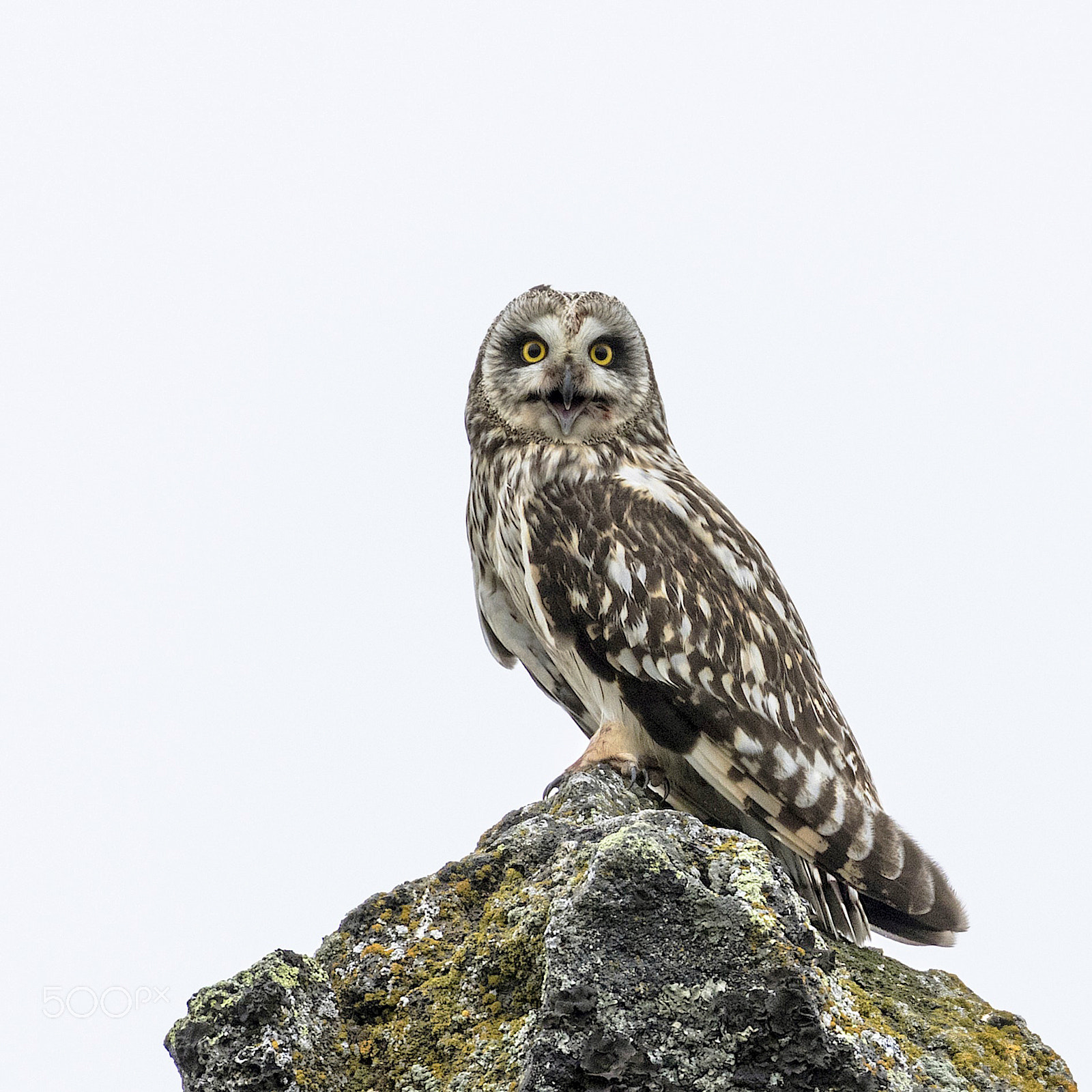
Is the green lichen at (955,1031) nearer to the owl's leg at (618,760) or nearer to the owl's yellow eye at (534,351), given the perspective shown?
the owl's leg at (618,760)

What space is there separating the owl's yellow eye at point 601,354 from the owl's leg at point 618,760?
69.5 inches

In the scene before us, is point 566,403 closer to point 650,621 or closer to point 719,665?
point 650,621

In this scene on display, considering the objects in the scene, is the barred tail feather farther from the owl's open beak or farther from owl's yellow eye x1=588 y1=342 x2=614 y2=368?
owl's yellow eye x1=588 y1=342 x2=614 y2=368

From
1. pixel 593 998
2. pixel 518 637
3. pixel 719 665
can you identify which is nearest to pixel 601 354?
pixel 518 637

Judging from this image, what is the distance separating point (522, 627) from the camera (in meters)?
5.50

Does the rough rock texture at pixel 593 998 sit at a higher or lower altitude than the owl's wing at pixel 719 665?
lower

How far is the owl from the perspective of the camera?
4.55 meters

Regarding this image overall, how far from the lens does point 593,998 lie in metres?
2.59

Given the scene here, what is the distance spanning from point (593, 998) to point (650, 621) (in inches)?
92.3

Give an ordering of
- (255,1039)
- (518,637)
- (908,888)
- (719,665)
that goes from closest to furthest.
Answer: (255,1039), (908,888), (719,665), (518,637)

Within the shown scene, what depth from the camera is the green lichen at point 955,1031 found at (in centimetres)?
307

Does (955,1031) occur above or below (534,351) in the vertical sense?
below

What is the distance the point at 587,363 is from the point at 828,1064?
3.58 m

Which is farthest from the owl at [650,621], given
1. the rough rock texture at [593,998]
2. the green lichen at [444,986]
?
the green lichen at [444,986]
